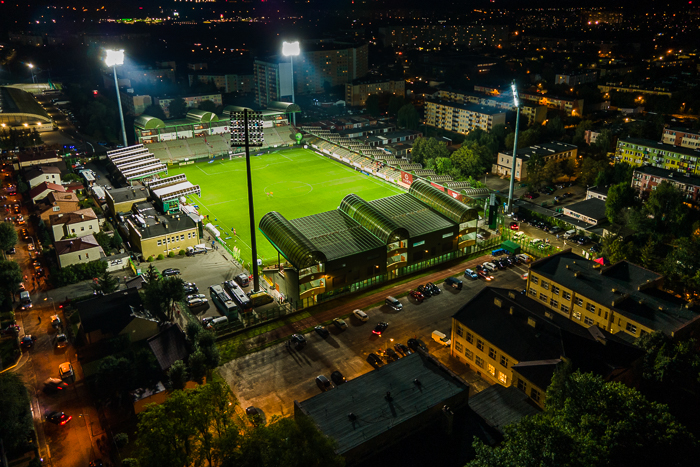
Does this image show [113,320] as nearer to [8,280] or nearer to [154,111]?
[8,280]

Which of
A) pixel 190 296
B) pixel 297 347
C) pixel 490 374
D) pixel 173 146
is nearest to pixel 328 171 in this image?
pixel 173 146

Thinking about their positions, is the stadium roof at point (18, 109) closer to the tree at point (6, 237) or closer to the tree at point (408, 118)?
the tree at point (6, 237)

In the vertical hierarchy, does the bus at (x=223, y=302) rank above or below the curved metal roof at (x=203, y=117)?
below

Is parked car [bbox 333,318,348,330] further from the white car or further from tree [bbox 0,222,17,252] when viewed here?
tree [bbox 0,222,17,252]

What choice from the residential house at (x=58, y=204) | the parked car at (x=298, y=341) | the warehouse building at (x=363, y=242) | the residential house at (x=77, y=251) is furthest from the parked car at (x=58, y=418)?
the residential house at (x=58, y=204)

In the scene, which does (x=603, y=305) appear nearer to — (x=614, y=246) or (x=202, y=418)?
(x=614, y=246)

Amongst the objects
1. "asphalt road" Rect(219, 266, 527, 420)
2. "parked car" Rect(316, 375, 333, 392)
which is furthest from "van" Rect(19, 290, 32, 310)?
"parked car" Rect(316, 375, 333, 392)
